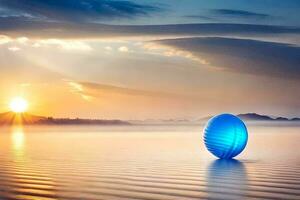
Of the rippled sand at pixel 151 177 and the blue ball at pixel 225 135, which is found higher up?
the blue ball at pixel 225 135

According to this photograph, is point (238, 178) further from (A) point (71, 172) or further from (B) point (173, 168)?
(A) point (71, 172)

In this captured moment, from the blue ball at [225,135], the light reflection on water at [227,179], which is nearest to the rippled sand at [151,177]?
the light reflection on water at [227,179]

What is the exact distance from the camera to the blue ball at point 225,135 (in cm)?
1143

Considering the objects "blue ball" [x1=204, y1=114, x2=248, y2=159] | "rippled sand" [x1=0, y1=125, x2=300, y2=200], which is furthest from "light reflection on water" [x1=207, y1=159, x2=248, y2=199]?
"blue ball" [x1=204, y1=114, x2=248, y2=159]

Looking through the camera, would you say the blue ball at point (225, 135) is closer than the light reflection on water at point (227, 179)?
No

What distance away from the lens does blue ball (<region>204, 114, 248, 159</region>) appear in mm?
11430

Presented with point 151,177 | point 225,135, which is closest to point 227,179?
point 151,177

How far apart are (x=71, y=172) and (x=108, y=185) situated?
1891mm

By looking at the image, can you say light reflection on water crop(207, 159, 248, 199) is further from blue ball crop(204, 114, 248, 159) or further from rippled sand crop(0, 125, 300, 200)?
blue ball crop(204, 114, 248, 159)

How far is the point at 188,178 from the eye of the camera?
27.8ft

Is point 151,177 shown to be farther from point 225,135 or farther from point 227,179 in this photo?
point 225,135

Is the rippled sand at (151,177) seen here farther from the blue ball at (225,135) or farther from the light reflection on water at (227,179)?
the blue ball at (225,135)

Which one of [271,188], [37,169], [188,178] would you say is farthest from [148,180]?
[37,169]

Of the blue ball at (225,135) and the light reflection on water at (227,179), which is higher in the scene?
the blue ball at (225,135)
